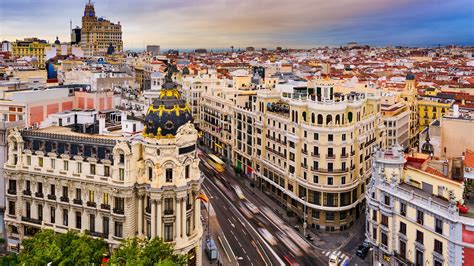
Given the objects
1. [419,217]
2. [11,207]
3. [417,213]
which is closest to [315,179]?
[417,213]

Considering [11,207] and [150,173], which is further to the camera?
[11,207]

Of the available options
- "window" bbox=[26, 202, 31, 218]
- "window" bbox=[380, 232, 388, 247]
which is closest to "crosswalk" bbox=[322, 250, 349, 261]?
"window" bbox=[380, 232, 388, 247]

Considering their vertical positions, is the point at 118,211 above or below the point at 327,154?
below

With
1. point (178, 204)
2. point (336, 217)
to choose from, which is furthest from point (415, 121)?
point (178, 204)

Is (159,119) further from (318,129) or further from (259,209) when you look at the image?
(259,209)

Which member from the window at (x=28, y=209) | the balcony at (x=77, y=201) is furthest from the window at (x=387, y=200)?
the window at (x=28, y=209)

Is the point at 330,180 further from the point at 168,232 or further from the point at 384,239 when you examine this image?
the point at 168,232

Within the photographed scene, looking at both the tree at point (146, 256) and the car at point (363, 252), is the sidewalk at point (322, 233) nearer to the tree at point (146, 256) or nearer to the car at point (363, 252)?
the car at point (363, 252)
